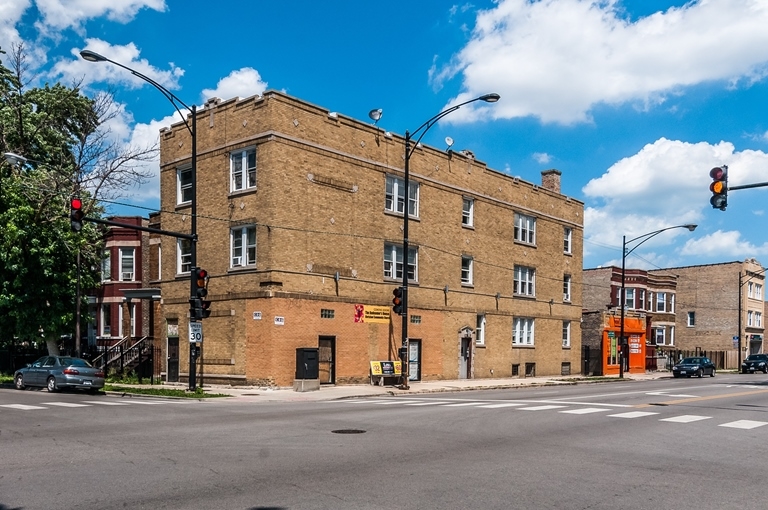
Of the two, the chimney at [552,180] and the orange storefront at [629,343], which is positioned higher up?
the chimney at [552,180]

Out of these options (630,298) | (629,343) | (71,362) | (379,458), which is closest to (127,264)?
(71,362)

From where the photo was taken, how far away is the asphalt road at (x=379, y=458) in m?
8.27

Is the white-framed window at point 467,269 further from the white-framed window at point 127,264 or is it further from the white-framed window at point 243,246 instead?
the white-framed window at point 127,264

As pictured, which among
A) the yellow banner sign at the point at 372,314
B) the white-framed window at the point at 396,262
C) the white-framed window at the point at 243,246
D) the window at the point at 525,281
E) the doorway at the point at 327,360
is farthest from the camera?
the window at the point at 525,281

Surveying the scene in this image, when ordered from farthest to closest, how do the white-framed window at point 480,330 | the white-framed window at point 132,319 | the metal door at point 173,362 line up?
the white-framed window at point 132,319, the white-framed window at point 480,330, the metal door at point 173,362

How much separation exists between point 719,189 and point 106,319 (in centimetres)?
3374

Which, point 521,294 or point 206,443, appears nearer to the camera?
point 206,443

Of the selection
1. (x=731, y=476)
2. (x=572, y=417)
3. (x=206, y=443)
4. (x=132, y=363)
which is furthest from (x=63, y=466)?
(x=132, y=363)

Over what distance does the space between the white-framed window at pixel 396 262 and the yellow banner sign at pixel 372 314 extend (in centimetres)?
167

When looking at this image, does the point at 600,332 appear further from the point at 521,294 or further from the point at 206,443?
the point at 206,443

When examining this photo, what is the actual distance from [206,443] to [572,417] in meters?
9.16

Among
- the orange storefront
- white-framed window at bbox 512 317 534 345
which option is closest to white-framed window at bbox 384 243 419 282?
white-framed window at bbox 512 317 534 345

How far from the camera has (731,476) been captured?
396 inches

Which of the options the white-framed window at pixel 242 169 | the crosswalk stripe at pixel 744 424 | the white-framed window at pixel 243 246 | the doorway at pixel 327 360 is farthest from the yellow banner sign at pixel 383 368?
the crosswalk stripe at pixel 744 424
